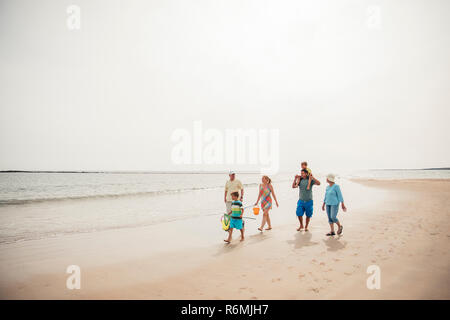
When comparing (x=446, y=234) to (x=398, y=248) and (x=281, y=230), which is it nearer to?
(x=398, y=248)

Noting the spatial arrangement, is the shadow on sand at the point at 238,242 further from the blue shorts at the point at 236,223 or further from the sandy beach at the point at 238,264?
the blue shorts at the point at 236,223

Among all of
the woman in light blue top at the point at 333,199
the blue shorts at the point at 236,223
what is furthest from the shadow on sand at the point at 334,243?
the blue shorts at the point at 236,223

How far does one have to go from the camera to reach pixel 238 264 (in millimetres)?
A: 5527

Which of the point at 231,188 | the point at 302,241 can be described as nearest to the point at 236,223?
the point at 231,188

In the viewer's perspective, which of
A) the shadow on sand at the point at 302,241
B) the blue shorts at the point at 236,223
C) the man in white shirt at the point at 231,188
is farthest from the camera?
the man in white shirt at the point at 231,188

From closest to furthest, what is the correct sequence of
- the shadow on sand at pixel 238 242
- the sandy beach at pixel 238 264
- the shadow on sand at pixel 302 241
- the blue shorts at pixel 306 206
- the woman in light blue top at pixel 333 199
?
the sandy beach at pixel 238 264, the shadow on sand at pixel 238 242, the shadow on sand at pixel 302 241, the woman in light blue top at pixel 333 199, the blue shorts at pixel 306 206

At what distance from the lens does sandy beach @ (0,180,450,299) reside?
4223mm

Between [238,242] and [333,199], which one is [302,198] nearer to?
[333,199]

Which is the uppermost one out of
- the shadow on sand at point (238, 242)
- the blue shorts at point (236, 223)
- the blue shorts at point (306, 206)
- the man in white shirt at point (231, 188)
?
the man in white shirt at point (231, 188)

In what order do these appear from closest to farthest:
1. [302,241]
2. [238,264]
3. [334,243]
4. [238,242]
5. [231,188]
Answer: [238,264]
[334,243]
[302,241]
[238,242]
[231,188]

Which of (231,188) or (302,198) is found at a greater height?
(231,188)

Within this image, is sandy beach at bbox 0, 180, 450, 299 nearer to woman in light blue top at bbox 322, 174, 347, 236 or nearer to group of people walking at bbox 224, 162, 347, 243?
group of people walking at bbox 224, 162, 347, 243

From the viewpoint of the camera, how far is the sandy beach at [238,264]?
422 cm
